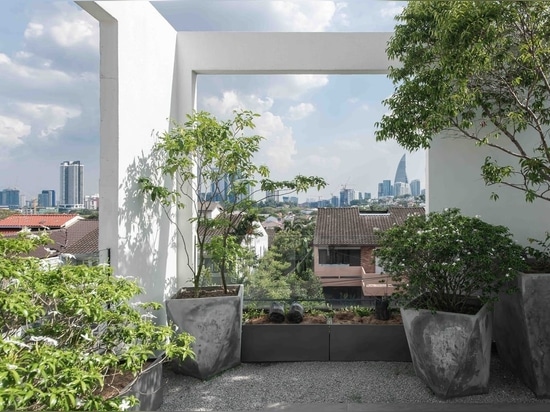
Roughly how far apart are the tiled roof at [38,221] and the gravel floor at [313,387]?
5.21 feet

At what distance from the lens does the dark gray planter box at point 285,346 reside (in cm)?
399

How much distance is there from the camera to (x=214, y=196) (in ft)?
14.0

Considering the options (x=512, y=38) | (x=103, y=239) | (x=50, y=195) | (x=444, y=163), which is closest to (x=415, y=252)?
(x=444, y=163)

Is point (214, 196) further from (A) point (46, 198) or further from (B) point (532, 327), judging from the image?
(B) point (532, 327)

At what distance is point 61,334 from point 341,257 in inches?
124

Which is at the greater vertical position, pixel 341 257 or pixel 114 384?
pixel 341 257

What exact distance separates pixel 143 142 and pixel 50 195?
2.90ft

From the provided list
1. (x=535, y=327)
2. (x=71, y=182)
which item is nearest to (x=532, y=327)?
(x=535, y=327)

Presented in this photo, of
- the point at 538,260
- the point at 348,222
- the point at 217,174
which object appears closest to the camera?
the point at 538,260

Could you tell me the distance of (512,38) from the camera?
3.29 metres

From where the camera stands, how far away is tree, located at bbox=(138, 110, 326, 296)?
144 inches

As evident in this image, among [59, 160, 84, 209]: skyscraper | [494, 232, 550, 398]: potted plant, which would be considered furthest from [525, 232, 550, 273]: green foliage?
[59, 160, 84, 209]: skyscraper

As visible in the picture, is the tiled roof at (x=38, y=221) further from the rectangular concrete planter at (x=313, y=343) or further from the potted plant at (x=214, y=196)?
the rectangular concrete planter at (x=313, y=343)

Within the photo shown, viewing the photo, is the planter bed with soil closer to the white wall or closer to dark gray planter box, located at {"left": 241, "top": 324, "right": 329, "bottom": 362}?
dark gray planter box, located at {"left": 241, "top": 324, "right": 329, "bottom": 362}
